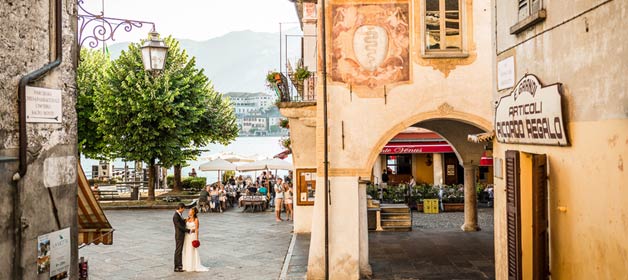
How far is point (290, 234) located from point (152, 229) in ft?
16.3

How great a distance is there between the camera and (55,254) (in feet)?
21.2

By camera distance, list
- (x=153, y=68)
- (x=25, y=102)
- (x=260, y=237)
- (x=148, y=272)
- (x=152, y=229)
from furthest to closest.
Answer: (x=152, y=229) → (x=260, y=237) → (x=148, y=272) → (x=153, y=68) → (x=25, y=102)

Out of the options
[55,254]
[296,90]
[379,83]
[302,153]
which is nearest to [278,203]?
[302,153]

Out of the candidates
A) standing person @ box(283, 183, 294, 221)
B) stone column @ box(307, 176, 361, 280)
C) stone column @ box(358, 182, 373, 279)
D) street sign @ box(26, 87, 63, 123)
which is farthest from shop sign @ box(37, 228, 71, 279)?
standing person @ box(283, 183, 294, 221)

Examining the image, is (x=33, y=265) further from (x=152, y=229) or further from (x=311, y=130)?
(x=152, y=229)

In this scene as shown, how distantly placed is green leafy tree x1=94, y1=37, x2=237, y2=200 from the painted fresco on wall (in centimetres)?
1474

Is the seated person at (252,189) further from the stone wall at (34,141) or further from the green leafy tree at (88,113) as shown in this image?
the stone wall at (34,141)

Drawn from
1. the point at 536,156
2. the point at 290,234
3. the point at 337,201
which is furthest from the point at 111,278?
the point at 536,156

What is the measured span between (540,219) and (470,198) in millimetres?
11260

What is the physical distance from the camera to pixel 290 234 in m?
18.7

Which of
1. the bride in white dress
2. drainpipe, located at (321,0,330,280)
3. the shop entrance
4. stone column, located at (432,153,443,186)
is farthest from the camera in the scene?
stone column, located at (432,153,443,186)

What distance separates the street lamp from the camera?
986cm

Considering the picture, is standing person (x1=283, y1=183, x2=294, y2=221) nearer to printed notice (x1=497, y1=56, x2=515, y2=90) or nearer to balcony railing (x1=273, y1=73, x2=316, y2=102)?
balcony railing (x1=273, y1=73, x2=316, y2=102)

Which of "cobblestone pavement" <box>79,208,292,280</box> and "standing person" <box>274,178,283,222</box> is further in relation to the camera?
"standing person" <box>274,178,283,222</box>
